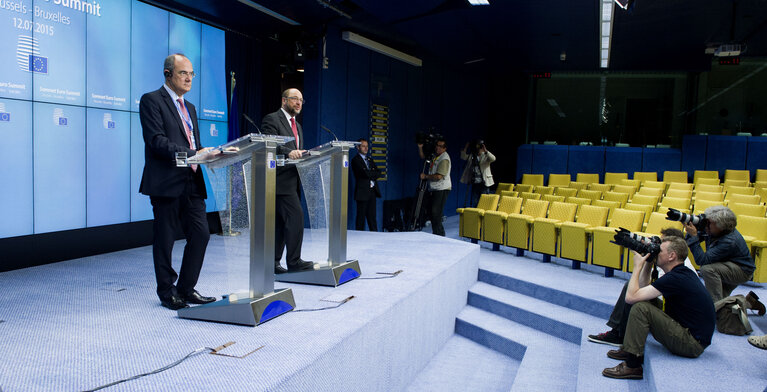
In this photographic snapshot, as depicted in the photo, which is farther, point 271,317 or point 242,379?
Answer: point 271,317

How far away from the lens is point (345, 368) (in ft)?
8.60

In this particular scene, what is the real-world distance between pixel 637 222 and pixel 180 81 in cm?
450

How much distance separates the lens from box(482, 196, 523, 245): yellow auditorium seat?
653 cm

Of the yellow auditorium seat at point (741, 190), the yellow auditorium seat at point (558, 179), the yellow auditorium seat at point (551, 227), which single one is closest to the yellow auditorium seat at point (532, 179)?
the yellow auditorium seat at point (558, 179)

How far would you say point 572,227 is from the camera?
18.4 ft

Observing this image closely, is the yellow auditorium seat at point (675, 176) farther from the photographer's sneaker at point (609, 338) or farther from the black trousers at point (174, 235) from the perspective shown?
the black trousers at point (174, 235)

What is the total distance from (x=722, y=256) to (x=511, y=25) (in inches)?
199

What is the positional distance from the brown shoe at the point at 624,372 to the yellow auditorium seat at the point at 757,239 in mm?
2340

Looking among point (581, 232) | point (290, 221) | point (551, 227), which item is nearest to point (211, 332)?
point (290, 221)

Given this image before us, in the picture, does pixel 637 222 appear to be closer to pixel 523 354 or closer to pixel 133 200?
pixel 523 354

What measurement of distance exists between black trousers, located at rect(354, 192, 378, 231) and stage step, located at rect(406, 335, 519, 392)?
2.94 m

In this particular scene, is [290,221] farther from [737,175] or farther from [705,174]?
[737,175]


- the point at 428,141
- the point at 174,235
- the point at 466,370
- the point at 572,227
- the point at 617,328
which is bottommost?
the point at 466,370

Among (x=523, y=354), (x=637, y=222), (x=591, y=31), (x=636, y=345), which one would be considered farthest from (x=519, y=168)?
(x=636, y=345)
